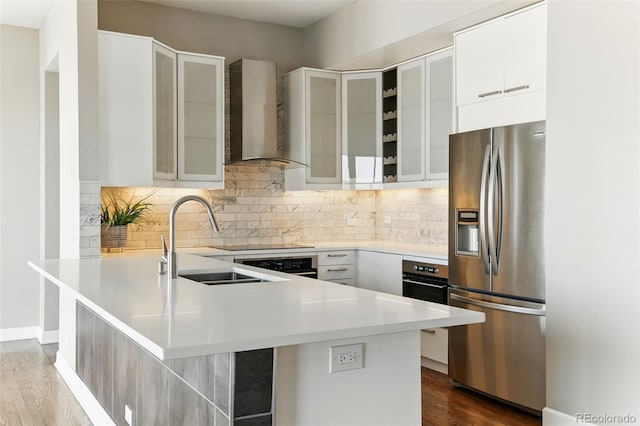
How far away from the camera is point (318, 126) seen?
567 cm

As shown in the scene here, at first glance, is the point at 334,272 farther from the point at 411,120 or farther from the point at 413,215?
the point at 411,120

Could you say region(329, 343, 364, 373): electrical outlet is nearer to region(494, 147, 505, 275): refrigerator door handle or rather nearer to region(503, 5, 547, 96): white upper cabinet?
region(494, 147, 505, 275): refrigerator door handle

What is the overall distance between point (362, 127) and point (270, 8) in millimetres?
1373

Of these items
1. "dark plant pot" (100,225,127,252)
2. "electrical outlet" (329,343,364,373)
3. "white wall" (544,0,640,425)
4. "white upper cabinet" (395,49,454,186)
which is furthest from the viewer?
"dark plant pot" (100,225,127,252)

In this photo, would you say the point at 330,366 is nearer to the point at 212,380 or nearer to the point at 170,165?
the point at 212,380

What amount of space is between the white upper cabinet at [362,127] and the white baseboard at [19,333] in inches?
132

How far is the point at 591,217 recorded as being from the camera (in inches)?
125

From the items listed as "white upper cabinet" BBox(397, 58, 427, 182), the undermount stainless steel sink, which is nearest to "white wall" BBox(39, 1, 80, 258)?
the undermount stainless steel sink

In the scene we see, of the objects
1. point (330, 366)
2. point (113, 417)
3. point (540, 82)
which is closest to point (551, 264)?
point (540, 82)

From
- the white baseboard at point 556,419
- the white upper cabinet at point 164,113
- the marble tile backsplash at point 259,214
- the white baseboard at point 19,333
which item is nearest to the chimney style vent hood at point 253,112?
the marble tile backsplash at point 259,214

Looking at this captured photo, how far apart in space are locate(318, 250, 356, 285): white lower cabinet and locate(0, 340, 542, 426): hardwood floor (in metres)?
1.10

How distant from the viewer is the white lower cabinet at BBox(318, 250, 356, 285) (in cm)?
537

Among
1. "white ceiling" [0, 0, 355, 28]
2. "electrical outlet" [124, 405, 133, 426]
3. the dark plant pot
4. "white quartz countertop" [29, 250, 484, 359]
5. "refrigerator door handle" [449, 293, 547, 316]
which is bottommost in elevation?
"electrical outlet" [124, 405, 133, 426]

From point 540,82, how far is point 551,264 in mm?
1187
